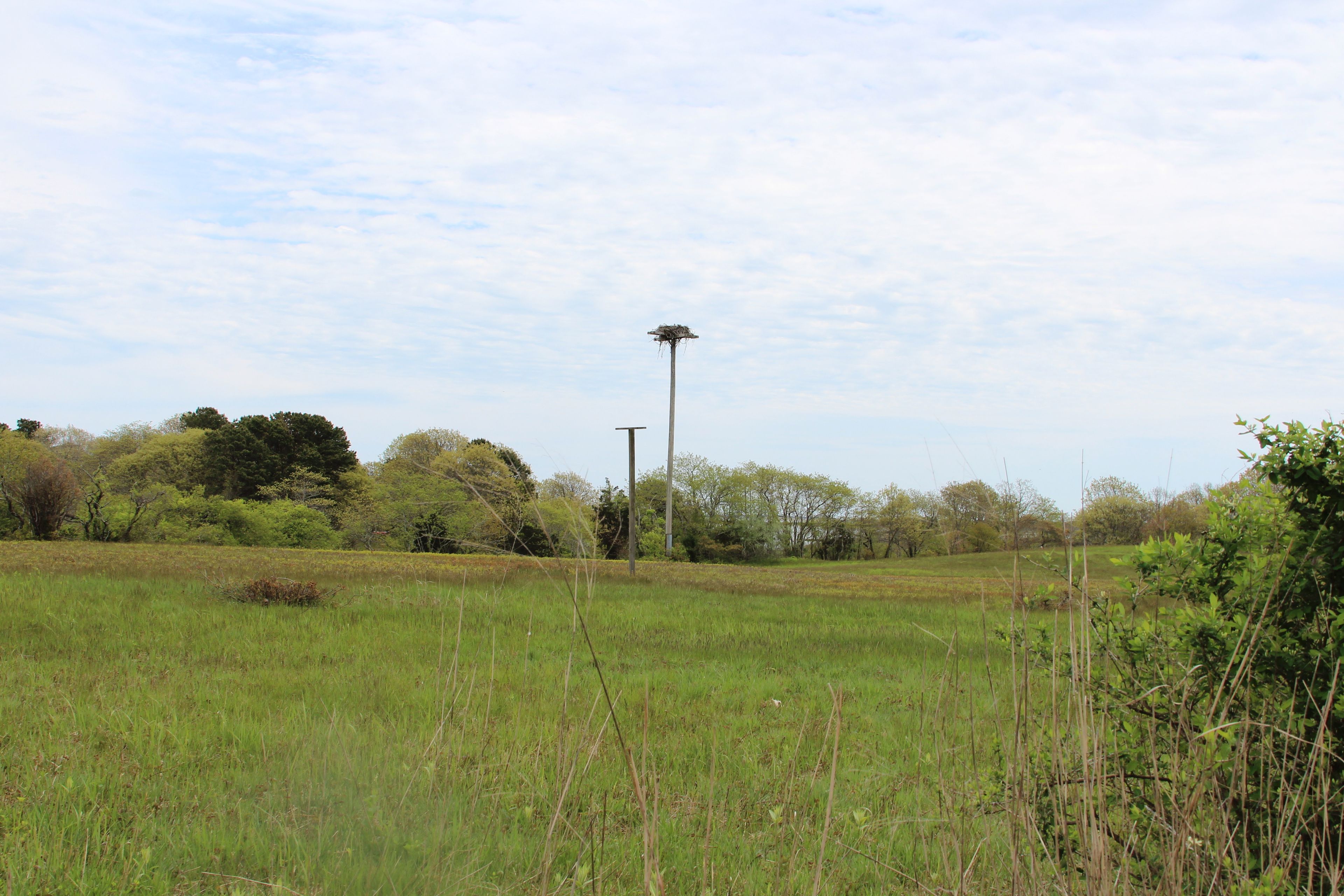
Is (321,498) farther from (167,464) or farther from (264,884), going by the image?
(264,884)

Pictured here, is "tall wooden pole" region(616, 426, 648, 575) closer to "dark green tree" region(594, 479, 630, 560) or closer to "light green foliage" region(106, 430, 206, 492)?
"dark green tree" region(594, 479, 630, 560)

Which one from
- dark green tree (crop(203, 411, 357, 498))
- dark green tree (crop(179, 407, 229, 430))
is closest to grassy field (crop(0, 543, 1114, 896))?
dark green tree (crop(203, 411, 357, 498))

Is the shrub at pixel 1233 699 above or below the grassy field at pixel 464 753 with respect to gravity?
above

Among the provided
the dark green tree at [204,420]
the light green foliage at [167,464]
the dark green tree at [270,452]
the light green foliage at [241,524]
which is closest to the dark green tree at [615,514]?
the light green foliage at [241,524]

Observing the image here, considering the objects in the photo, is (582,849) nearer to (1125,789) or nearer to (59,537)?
(1125,789)

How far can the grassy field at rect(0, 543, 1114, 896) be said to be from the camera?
120 inches

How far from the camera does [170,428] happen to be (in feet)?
228

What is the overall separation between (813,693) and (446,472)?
6.04 m

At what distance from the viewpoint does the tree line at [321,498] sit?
133 ft

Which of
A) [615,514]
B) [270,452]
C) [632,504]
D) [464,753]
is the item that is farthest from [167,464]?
[464,753]

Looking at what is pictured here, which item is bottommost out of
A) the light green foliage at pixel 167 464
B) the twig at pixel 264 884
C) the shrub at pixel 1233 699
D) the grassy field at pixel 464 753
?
→ the grassy field at pixel 464 753

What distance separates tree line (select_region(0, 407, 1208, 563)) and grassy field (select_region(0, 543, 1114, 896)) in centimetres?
207

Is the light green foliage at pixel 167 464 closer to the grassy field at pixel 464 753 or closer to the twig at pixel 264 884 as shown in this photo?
the grassy field at pixel 464 753

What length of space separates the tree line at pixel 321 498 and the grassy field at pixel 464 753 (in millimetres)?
2073
